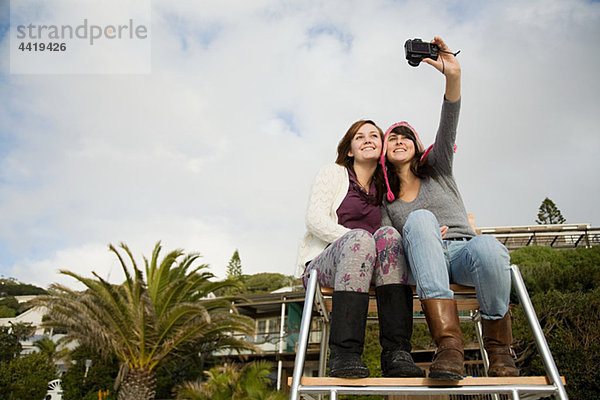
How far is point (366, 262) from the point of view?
161 cm

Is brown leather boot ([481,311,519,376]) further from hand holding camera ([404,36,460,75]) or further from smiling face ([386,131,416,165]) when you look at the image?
hand holding camera ([404,36,460,75])

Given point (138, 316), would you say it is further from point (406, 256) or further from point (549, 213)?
point (549, 213)

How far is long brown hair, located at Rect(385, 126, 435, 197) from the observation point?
228cm

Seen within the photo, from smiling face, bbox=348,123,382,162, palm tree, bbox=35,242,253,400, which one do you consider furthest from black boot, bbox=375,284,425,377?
palm tree, bbox=35,242,253,400

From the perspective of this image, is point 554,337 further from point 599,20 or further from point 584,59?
point 599,20

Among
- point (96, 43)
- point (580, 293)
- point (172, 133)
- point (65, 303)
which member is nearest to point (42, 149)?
point (172, 133)

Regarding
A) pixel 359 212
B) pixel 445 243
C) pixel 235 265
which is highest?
pixel 235 265

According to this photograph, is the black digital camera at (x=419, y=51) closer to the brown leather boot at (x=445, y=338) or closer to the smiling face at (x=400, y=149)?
the smiling face at (x=400, y=149)

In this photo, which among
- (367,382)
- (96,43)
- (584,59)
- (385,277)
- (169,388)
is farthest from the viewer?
(169,388)

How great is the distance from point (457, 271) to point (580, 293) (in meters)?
12.3

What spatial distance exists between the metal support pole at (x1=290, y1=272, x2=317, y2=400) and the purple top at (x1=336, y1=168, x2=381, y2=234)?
577 mm

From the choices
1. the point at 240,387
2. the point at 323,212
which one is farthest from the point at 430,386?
the point at 240,387

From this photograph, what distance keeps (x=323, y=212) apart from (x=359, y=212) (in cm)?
20

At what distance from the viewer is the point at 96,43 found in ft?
19.8
